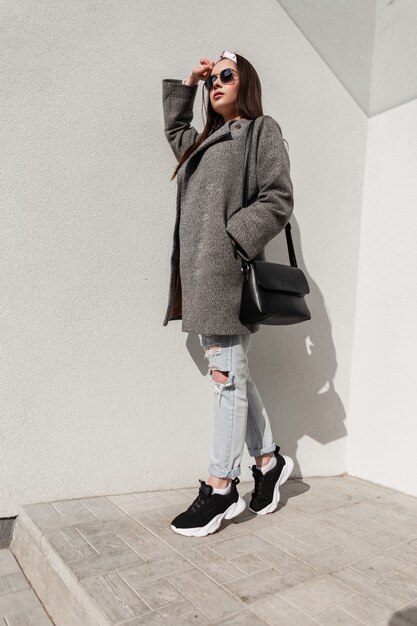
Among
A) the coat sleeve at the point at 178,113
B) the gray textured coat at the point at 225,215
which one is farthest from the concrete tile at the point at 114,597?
the coat sleeve at the point at 178,113

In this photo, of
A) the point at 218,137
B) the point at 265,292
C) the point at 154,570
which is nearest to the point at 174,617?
the point at 154,570

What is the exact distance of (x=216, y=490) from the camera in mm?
1769

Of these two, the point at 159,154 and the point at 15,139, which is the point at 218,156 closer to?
the point at 159,154

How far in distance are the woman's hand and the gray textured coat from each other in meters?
0.32

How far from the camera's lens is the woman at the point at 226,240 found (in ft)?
5.66

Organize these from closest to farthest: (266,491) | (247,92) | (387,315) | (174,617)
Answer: (174,617) → (247,92) → (266,491) → (387,315)

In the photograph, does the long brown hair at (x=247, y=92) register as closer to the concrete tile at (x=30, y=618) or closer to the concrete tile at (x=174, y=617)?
the concrete tile at (x=174, y=617)

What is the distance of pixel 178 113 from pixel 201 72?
7.4 inches

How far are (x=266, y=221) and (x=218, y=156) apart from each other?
1.11 ft

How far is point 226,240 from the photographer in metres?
1.74

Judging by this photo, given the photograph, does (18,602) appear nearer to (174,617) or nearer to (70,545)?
(70,545)

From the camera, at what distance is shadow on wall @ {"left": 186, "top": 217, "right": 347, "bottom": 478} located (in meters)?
2.53

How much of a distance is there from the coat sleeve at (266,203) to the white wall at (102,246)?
1.86 feet

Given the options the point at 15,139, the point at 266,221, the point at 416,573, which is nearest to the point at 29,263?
the point at 15,139
